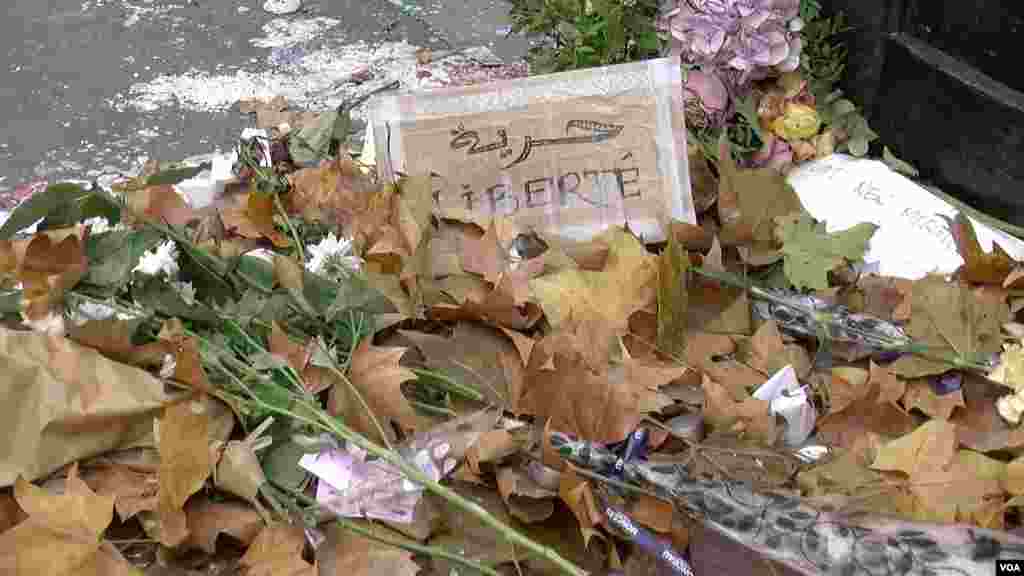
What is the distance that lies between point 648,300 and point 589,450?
Result: 34 centimetres

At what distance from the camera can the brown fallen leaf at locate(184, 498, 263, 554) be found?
1.15 m

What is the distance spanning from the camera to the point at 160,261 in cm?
139

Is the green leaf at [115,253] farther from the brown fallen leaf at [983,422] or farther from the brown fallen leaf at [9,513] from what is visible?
the brown fallen leaf at [983,422]

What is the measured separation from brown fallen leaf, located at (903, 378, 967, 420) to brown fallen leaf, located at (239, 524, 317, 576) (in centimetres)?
85

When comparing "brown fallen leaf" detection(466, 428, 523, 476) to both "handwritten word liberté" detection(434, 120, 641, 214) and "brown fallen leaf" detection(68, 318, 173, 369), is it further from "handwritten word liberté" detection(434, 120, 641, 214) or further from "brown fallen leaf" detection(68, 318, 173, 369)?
"handwritten word liberté" detection(434, 120, 641, 214)

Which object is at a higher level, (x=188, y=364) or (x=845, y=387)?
(x=188, y=364)

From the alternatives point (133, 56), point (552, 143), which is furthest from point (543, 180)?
point (133, 56)

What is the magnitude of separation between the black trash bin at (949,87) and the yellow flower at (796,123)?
16 cm

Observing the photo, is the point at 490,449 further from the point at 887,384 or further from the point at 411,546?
the point at 887,384

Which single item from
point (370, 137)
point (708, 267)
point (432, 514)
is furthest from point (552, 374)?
point (370, 137)

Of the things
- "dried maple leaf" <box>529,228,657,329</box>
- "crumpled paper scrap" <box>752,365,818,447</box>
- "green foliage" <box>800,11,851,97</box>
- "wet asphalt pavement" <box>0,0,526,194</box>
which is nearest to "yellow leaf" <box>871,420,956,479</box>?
"crumpled paper scrap" <box>752,365,818,447</box>

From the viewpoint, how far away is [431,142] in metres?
1.68

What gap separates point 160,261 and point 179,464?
0.38 meters

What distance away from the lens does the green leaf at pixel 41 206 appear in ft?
4.71
